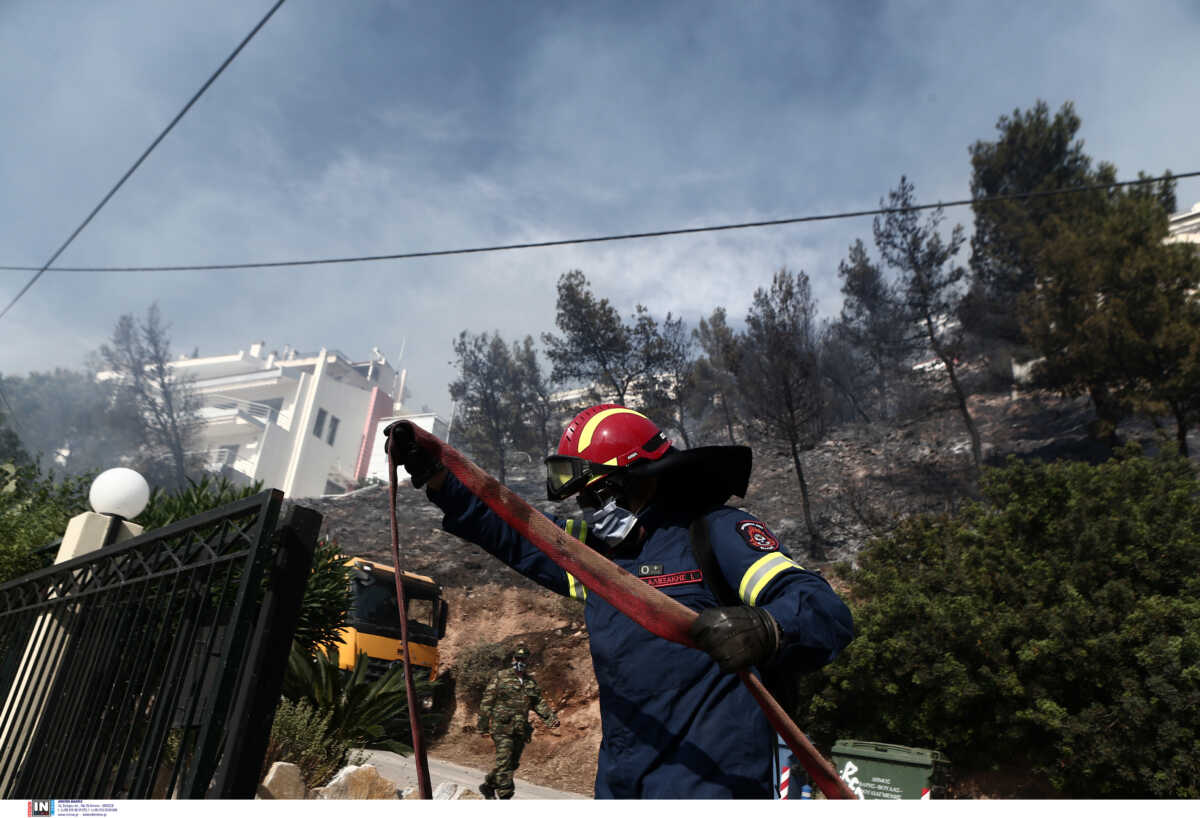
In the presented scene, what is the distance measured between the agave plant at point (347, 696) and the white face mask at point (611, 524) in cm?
687

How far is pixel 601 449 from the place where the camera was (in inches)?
98.1

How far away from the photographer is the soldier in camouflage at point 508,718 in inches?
342

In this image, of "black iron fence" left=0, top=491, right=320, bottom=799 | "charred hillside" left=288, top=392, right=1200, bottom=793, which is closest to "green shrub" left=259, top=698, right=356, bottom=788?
"black iron fence" left=0, top=491, right=320, bottom=799

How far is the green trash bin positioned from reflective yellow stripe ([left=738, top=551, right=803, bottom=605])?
7296 mm

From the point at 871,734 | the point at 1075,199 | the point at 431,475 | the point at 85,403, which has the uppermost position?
the point at 85,403

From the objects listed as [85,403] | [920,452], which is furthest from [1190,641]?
[85,403]

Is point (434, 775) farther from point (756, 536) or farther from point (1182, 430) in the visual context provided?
point (1182, 430)

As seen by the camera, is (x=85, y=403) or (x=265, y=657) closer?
(x=265, y=657)

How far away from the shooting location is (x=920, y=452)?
29.6 m

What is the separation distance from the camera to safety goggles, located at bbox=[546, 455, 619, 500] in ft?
8.07

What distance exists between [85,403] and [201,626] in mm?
63562

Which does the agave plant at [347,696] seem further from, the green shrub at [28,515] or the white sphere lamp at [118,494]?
the white sphere lamp at [118,494]

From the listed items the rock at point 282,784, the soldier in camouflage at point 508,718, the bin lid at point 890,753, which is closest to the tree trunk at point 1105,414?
the bin lid at point 890,753
